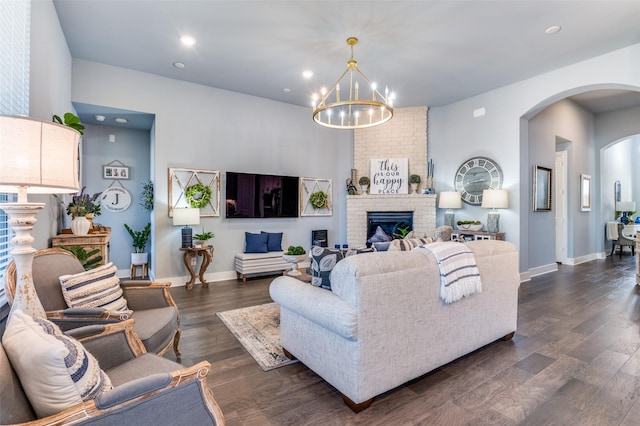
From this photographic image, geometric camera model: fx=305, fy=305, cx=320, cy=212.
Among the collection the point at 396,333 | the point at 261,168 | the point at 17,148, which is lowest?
the point at 396,333

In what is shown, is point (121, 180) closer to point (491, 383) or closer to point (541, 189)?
point (491, 383)

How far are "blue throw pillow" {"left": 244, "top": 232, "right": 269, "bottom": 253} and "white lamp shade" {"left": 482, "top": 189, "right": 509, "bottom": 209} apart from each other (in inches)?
154

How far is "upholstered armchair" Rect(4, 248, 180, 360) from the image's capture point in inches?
72.5

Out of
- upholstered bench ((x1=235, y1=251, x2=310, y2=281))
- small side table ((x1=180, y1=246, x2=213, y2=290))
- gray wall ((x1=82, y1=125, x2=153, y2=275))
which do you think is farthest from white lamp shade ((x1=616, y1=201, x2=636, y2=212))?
gray wall ((x1=82, y1=125, x2=153, y2=275))

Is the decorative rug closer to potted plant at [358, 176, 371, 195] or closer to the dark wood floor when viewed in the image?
the dark wood floor

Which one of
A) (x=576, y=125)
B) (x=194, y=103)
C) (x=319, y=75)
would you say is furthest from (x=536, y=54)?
(x=194, y=103)

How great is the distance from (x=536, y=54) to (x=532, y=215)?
9.00ft

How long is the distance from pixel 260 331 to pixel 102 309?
151 cm

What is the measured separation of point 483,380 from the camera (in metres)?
2.22

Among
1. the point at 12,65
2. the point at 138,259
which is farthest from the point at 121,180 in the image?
the point at 12,65

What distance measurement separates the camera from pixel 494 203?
16.6ft

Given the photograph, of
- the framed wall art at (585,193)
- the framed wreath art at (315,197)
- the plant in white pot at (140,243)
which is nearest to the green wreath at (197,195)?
the plant in white pot at (140,243)

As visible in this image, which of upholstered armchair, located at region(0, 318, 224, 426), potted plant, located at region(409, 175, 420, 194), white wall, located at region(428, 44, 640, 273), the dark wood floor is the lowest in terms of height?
the dark wood floor

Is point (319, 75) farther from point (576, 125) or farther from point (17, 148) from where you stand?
point (576, 125)
